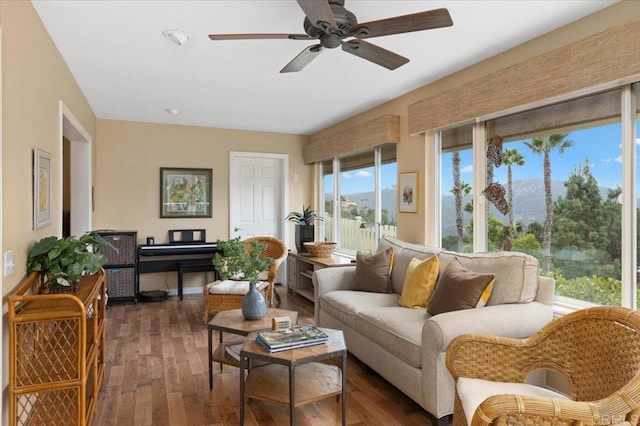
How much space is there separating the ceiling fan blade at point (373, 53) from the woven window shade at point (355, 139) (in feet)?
5.86

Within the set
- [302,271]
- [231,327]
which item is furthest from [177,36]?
[302,271]

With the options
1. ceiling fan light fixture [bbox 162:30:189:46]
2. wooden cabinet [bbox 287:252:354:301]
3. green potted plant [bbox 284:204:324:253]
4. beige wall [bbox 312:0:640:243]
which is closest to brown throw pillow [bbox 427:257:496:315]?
beige wall [bbox 312:0:640:243]

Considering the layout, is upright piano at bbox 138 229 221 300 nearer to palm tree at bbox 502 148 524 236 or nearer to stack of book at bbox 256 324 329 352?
stack of book at bbox 256 324 329 352

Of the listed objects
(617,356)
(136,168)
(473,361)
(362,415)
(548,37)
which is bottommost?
(362,415)

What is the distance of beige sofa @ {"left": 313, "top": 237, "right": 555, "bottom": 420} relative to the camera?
90.7 inches

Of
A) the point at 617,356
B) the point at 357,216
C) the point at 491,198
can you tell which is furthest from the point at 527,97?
the point at 357,216

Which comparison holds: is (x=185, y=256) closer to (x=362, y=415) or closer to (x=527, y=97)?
(x=362, y=415)

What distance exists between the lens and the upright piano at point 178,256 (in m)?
5.46

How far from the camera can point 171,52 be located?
3.06 m

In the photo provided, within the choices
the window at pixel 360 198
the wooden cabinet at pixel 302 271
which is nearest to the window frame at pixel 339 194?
the window at pixel 360 198

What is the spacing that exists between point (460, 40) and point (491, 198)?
1.25 m

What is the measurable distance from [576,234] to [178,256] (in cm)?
481

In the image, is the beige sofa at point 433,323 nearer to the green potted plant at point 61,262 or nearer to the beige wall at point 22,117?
the green potted plant at point 61,262

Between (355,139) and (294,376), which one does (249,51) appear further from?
(294,376)
